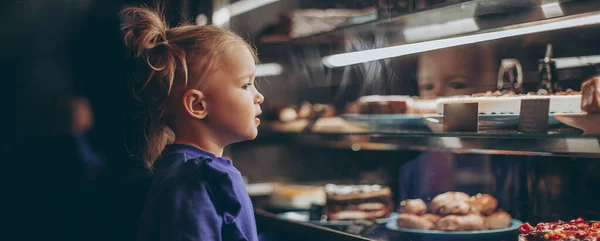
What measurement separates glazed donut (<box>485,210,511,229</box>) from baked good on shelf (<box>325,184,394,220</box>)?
1.65 feet

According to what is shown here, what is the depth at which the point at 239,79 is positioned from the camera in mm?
1741

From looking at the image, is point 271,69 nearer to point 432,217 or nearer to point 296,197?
point 296,197

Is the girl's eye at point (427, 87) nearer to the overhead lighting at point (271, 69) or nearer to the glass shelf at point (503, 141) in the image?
the glass shelf at point (503, 141)

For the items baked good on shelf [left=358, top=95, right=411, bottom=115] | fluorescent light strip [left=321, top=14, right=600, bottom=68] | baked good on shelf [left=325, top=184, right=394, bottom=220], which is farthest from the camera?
baked good on shelf [left=325, top=184, right=394, bottom=220]

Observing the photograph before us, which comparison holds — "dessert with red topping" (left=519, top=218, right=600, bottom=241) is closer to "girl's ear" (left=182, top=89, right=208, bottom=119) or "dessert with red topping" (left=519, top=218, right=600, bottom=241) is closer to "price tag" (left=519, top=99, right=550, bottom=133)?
"price tag" (left=519, top=99, right=550, bottom=133)

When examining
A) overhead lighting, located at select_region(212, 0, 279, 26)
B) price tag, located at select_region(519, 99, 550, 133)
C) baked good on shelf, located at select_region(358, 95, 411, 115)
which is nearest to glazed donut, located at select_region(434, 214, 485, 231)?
price tag, located at select_region(519, 99, 550, 133)

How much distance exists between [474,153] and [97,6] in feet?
11.0

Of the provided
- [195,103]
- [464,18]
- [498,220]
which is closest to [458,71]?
[464,18]

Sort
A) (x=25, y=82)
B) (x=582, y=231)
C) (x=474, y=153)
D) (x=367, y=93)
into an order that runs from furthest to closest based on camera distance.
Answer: (x=25, y=82) < (x=367, y=93) < (x=474, y=153) < (x=582, y=231)

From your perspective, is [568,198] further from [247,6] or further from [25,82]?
[25,82]

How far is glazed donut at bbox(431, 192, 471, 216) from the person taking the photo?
6.60 ft

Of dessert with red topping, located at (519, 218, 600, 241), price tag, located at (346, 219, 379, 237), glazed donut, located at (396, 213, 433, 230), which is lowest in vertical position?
price tag, located at (346, 219, 379, 237)

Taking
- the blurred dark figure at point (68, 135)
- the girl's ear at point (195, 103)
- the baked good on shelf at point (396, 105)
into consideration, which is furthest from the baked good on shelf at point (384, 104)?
the blurred dark figure at point (68, 135)

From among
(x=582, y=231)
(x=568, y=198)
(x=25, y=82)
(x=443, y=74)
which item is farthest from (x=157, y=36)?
(x=25, y=82)
